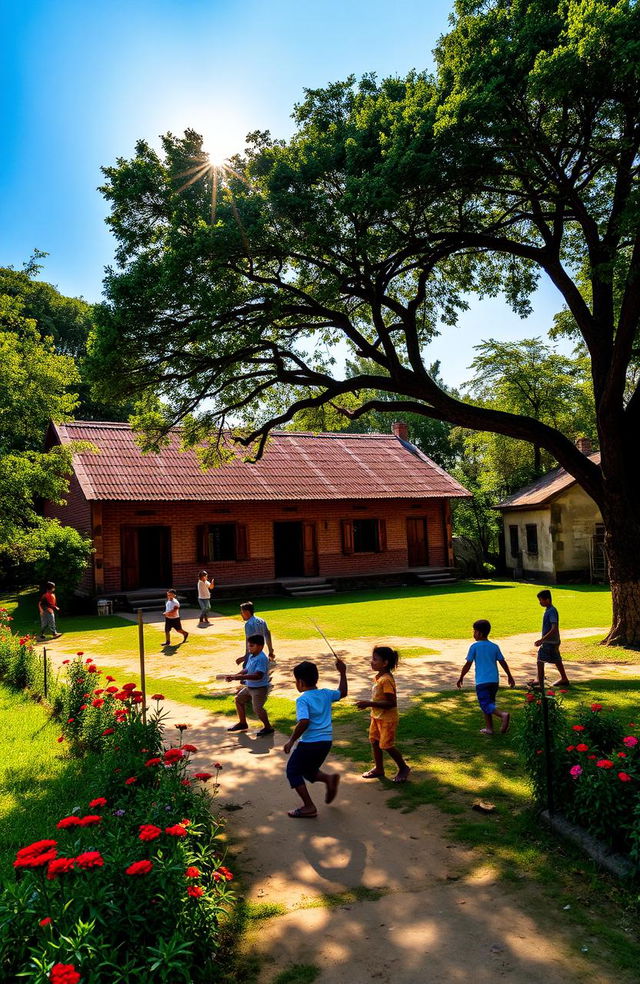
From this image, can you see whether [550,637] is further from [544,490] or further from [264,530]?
[544,490]

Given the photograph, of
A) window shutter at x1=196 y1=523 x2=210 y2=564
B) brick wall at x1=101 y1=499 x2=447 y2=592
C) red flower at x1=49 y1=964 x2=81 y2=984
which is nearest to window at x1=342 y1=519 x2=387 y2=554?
brick wall at x1=101 y1=499 x2=447 y2=592

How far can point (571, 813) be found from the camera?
4.72 metres

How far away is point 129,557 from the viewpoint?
2272cm

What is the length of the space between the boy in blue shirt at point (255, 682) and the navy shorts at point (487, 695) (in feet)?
8.48

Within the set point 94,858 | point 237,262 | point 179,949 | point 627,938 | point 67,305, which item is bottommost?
point 627,938

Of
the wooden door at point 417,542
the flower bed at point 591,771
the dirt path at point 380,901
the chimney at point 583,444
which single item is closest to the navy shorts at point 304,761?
the dirt path at point 380,901

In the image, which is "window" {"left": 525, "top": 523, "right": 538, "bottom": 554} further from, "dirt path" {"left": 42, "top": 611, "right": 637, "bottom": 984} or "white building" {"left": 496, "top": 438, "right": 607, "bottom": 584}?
"dirt path" {"left": 42, "top": 611, "right": 637, "bottom": 984}

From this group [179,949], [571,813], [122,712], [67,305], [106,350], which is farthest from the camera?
[67,305]

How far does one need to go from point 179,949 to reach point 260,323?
1006 centimetres

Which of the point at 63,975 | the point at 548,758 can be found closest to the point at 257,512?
the point at 548,758

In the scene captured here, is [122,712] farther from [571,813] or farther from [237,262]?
[237,262]

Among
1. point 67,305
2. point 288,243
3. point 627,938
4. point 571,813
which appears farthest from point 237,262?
point 67,305

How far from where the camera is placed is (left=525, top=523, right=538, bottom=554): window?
95.3 ft

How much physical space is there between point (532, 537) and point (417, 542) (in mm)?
5488
